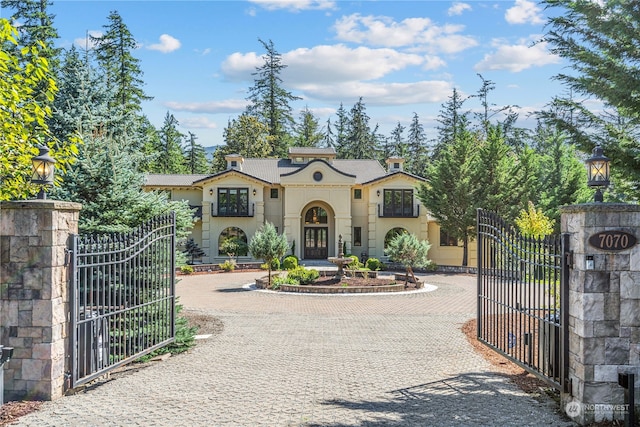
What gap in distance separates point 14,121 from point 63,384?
11.2 ft

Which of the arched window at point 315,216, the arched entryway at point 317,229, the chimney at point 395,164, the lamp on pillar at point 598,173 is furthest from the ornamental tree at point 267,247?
the lamp on pillar at point 598,173

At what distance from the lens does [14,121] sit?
20.1ft

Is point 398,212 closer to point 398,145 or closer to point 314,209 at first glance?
point 314,209

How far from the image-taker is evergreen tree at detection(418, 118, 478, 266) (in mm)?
29906

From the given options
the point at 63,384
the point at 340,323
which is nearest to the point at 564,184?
the point at 340,323

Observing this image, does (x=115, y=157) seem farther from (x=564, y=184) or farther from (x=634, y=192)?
(x=564, y=184)

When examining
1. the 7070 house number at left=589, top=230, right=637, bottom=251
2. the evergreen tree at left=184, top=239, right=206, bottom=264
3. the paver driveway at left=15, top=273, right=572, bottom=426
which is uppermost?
the 7070 house number at left=589, top=230, right=637, bottom=251

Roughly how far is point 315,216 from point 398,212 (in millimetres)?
5917

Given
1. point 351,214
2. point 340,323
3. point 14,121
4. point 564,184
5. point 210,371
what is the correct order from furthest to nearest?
point 351,214 → point 564,184 → point 340,323 → point 210,371 → point 14,121

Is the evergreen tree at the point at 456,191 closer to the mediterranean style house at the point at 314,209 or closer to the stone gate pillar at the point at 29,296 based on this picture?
the mediterranean style house at the point at 314,209

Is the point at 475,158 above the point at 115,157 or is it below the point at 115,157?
above

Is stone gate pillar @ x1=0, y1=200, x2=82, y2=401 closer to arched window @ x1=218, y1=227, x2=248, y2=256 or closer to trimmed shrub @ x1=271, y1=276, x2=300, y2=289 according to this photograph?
trimmed shrub @ x1=271, y1=276, x2=300, y2=289

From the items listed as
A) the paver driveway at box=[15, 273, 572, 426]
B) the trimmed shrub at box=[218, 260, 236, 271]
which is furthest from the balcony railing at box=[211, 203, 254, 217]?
the paver driveway at box=[15, 273, 572, 426]

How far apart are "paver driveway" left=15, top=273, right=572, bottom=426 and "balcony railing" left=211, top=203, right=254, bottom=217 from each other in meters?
20.5
